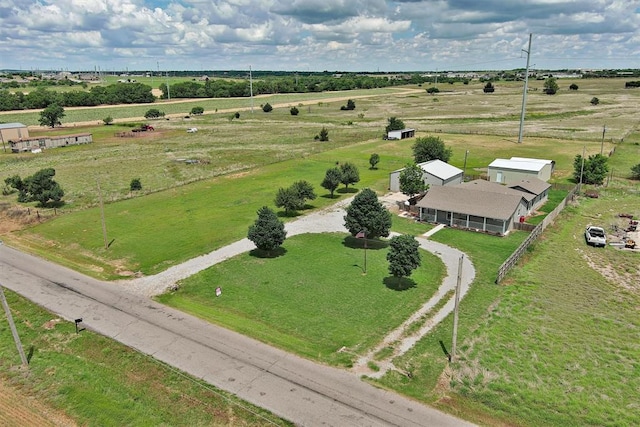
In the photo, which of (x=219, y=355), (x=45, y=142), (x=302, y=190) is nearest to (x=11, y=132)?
(x=45, y=142)

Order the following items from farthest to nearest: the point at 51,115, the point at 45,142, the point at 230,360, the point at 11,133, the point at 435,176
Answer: the point at 51,115 < the point at 11,133 < the point at 45,142 < the point at 435,176 < the point at 230,360

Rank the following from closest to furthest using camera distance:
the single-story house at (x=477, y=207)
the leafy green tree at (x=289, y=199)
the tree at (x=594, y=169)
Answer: the single-story house at (x=477, y=207) < the leafy green tree at (x=289, y=199) < the tree at (x=594, y=169)

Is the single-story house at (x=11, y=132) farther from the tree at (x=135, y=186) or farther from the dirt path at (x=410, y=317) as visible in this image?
the dirt path at (x=410, y=317)

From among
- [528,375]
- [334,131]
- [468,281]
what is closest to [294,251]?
[468,281]

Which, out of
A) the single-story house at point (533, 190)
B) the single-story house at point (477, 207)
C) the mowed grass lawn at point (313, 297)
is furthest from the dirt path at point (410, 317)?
the single-story house at point (533, 190)

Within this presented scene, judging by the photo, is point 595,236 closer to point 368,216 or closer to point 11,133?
point 368,216

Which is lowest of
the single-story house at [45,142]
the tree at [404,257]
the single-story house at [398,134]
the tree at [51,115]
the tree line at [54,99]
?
the tree at [404,257]
